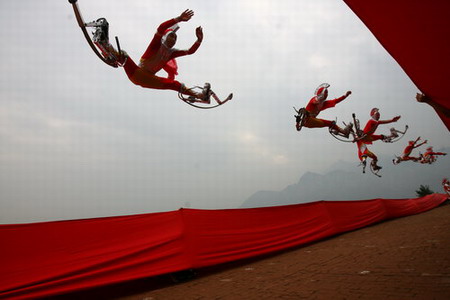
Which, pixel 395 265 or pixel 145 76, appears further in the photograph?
pixel 395 265

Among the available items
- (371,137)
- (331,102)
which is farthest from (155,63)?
(371,137)

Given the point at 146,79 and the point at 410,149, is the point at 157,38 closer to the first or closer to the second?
the point at 146,79

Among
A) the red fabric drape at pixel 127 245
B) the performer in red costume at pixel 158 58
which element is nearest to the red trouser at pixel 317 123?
the red fabric drape at pixel 127 245

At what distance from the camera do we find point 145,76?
132 inches

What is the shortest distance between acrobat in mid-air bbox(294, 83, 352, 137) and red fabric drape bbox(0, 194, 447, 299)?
8.09 ft

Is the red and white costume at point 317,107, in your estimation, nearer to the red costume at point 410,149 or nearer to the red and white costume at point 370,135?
A: the red and white costume at point 370,135

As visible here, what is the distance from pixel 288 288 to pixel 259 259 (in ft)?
8.37

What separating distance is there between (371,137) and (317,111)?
10.6 ft

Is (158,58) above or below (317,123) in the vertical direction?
above

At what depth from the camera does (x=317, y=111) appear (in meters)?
5.80

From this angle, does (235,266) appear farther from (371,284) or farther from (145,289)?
(371,284)

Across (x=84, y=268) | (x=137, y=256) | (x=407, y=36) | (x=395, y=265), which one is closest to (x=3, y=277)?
(x=84, y=268)

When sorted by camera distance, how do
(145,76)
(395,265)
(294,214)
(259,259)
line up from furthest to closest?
(294,214) → (259,259) → (395,265) → (145,76)

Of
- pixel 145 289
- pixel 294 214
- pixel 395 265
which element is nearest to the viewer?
pixel 395 265
